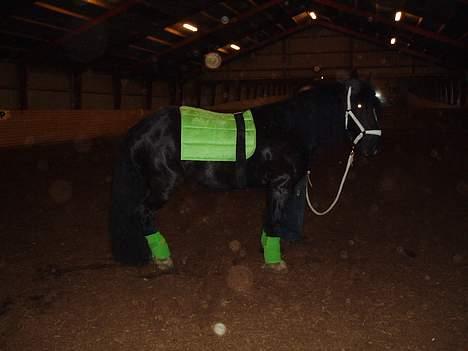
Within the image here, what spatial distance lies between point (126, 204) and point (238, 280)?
1.44 meters

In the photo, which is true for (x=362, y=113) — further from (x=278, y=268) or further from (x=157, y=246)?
(x=157, y=246)

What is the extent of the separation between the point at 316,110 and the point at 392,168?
21.9ft

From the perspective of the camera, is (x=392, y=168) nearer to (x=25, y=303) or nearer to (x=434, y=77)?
(x=25, y=303)

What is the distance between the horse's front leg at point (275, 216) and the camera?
13.5 feet

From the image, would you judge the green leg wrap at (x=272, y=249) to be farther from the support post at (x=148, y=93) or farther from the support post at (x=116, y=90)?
the support post at (x=148, y=93)

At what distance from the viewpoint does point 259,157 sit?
161 inches

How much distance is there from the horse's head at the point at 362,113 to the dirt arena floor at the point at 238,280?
1.46 metres

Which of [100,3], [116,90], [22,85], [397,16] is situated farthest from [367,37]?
[22,85]

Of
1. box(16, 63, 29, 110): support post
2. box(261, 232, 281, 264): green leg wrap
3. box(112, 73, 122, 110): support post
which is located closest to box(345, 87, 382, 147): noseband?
box(261, 232, 281, 264): green leg wrap

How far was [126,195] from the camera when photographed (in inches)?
164

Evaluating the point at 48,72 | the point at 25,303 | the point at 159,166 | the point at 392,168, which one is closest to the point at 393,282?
the point at 159,166

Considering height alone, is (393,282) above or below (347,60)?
below

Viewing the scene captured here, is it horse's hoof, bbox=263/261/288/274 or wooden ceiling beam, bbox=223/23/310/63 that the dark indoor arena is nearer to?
horse's hoof, bbox=263/261/288/274

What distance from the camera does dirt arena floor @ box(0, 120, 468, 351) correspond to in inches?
120
